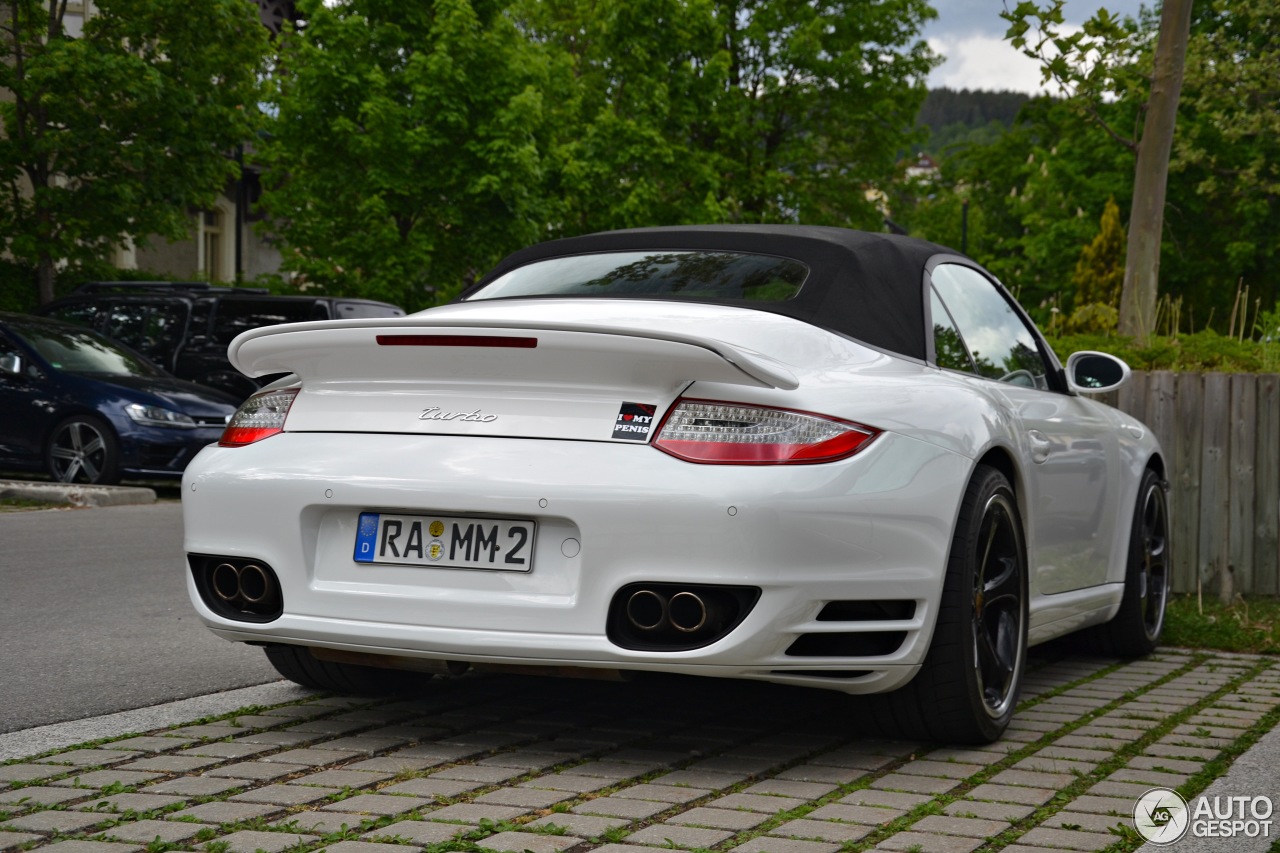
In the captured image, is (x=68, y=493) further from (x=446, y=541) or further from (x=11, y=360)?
(x=446, y=541)

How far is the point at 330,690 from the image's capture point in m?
5.33

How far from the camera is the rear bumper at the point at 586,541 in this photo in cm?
398

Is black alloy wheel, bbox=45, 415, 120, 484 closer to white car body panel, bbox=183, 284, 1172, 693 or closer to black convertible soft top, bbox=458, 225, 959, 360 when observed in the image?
black convertible soft top, bbox=458, 225, 959, 360

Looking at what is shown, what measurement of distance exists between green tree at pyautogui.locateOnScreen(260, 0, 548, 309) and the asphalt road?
14.5 metres

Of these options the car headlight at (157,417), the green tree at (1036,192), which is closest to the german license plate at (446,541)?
the car headlight at (157,417)

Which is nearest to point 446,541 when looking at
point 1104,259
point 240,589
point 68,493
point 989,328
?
point 240,589

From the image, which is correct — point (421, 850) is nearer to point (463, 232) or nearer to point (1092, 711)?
point (1092, 711)

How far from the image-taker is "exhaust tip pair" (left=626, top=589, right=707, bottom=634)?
13.2ft

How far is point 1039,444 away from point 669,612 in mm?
1833

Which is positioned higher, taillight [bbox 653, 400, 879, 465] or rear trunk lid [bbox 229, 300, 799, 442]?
rear trunk lid [bbox 229, 300, 799, 442]

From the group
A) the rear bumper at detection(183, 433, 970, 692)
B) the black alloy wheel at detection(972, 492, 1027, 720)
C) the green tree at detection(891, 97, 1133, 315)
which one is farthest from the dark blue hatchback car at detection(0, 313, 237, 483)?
the green tree at detection(891, 97, 1133, 315)

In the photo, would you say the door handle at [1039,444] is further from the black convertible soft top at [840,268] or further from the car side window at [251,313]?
the car side window at [251,313]

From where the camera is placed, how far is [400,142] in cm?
2453

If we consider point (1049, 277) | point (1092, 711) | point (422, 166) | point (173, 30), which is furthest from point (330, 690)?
point (1049, 277)
